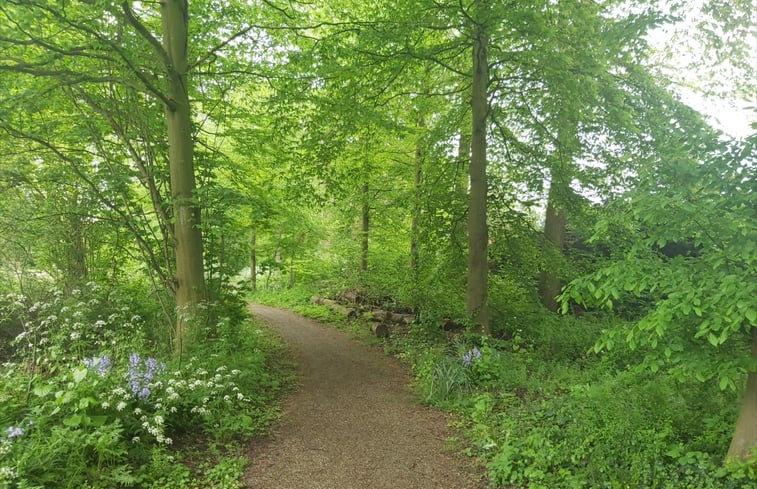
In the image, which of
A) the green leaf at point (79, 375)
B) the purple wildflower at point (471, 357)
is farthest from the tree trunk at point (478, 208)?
the green leaf at point (79, 375)

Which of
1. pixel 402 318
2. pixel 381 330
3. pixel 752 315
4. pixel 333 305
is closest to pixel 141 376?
pixel 752 315

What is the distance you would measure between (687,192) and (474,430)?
3.45 m

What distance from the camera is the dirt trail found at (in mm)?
4227

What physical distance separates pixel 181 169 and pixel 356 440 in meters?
5.14

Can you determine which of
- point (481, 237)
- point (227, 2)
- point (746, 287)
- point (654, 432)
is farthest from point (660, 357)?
point (227, 2)

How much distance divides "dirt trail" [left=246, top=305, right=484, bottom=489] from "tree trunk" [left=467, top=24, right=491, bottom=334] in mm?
1993

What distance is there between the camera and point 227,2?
26.5ft

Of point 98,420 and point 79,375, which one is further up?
point 79,375

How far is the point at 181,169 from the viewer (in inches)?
276

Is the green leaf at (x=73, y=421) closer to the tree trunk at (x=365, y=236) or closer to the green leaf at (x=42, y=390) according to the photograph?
the green leaf at (x=42, y=390)

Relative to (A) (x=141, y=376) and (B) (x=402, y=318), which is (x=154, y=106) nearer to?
(A) (x=141, y=376)

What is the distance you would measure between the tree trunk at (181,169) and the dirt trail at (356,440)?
2.40m

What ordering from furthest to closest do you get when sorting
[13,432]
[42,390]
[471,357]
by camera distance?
[471,357], [42,390], [13,432]

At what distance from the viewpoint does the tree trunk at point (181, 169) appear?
691 centimetres
